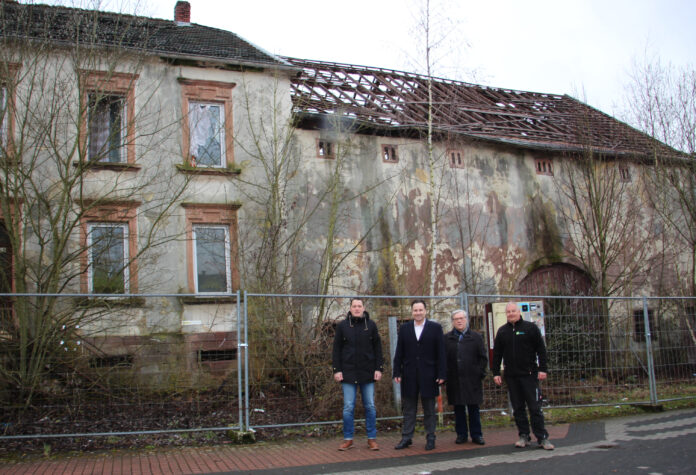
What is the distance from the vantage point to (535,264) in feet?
60.6

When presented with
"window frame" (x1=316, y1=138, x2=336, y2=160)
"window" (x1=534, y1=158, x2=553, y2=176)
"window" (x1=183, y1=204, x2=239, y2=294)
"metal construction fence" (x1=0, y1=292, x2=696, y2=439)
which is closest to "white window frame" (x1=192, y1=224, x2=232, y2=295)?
"window" (x1=183, y1=204, x2=239, y2=294)

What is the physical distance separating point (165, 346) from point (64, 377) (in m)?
1.34

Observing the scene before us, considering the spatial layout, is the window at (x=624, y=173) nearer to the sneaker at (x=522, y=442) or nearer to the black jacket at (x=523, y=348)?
the black jacket at (x=523, y=348)

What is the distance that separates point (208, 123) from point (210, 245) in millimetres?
3138

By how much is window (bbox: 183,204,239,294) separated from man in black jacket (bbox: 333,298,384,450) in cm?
710

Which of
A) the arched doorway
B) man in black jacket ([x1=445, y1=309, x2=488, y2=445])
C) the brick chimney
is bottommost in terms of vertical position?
man in black jacket ([x1=445, y1=309, x2=488, y2=445])

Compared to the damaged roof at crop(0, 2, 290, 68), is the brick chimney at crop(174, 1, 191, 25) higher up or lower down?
higher up

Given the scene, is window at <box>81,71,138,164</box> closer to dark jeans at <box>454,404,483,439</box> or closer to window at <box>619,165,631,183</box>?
dark jeans at <box>454,404,483,439</box>

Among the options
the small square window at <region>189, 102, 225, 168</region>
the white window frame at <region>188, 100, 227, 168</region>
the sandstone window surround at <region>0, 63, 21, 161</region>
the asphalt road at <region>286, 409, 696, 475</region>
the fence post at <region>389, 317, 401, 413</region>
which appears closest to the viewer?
the asphalt road at <region>286, 409, 696, 475</region>

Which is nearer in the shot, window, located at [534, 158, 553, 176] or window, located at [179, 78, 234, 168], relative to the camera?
window, located at [179, 78, 234, 168]

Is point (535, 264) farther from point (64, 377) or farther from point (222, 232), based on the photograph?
point (64, 377)

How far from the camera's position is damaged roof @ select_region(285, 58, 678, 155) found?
1667cm

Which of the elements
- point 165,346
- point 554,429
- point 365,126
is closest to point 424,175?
point 365,126

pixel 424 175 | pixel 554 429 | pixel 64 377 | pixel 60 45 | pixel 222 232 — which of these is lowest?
pixel 554 429
